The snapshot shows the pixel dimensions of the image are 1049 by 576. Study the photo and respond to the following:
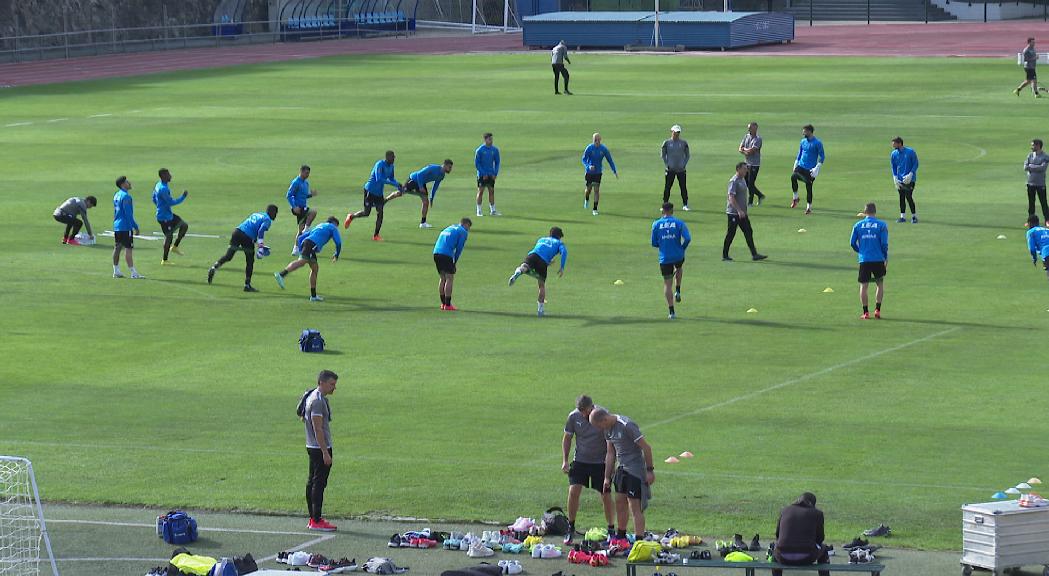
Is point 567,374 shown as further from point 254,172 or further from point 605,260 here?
point 254,172

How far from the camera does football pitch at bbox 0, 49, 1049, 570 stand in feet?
65.5

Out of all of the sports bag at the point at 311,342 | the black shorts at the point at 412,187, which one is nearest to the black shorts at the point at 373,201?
the black shorts at the point at 412,187

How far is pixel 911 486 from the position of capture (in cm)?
1928

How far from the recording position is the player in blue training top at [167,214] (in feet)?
111

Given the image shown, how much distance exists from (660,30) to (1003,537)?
243 feet

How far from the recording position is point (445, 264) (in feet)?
95.0

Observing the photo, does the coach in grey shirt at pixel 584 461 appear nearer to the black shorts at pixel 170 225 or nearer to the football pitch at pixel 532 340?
the football pitch at pixel 532 340

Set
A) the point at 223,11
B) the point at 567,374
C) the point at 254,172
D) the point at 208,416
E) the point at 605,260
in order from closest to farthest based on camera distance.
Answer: the point at 208,416, the point at 567,374, the point at 605,260, the point at 254,172, the point at 223,11

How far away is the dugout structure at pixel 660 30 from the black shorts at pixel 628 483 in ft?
233

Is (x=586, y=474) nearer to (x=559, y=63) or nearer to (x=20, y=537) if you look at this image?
(x=20, y=537)

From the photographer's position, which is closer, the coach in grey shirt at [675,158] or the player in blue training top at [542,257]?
the player in blue training top at [542,257]

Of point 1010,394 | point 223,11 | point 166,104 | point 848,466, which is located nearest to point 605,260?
point 1010,394

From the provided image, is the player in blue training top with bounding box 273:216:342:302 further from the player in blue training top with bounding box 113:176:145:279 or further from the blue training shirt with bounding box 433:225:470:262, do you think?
the player in blue training top with bounding box 113:176:145:279

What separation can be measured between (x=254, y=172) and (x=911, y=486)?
2997 centimetres
